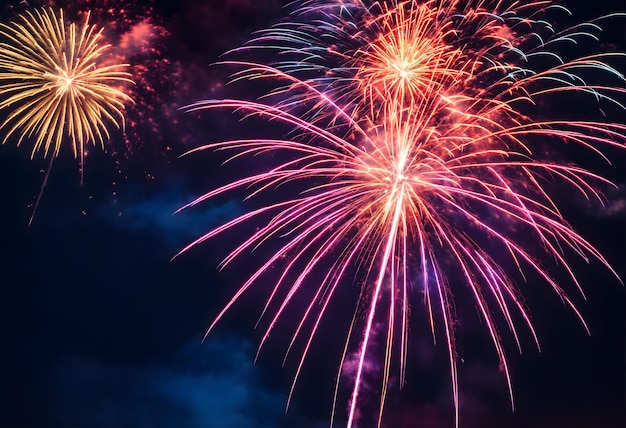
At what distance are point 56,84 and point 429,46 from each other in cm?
900

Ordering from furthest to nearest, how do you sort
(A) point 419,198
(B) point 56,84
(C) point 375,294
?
(B) point 56,84
(A) point 419,198
(C) point 375,294

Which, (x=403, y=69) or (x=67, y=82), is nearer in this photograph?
(x=403, y=69)

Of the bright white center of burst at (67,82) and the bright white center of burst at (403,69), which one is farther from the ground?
the bright white center of burst at (403,69)

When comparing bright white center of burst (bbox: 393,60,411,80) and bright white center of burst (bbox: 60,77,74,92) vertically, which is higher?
bright white center of burst (bbox: 393,60,411,80)

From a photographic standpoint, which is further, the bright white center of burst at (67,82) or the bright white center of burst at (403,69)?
the bright white center of burst at (67,82)

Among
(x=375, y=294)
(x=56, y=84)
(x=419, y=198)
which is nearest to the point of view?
(x=375, y=294)

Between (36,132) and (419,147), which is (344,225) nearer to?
(419,147)

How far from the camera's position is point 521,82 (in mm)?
14055

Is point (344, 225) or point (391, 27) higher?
point (391, 27)

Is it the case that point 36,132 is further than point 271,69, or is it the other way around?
point 36,132

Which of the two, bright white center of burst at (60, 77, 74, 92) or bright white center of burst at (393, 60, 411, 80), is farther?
bright white center of burst at (60, 77, 74, 92)

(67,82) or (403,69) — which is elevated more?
(403,69)

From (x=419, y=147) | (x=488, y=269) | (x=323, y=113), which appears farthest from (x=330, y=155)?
(x=488, y=269)

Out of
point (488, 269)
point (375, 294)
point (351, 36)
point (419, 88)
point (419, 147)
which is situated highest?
point (351, 36)
